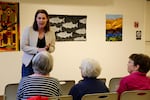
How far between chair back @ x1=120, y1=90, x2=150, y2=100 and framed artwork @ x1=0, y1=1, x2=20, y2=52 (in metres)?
3.31

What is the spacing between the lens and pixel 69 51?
20.4ft

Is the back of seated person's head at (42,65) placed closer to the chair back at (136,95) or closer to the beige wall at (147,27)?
the chair back at (136,95)

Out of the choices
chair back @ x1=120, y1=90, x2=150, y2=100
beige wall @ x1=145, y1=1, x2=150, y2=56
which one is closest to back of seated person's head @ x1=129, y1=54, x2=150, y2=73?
chair back @ x1=120, y1=90, x2=150, y2=100

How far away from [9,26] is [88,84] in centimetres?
320

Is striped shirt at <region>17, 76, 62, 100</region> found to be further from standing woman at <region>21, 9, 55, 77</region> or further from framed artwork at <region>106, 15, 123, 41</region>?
framed artwork at <region>106, 15, 123, 41</region>

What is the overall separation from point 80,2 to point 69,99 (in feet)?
13.2

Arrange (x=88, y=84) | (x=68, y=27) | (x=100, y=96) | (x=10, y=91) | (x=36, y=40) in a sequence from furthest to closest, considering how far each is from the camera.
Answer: (x=68, y=27) < (x=36, y=40) < (x=10, y=91) < (x=88, y=84) < (x=100, y=96)

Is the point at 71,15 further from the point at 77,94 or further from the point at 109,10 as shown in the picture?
the point at 77,94

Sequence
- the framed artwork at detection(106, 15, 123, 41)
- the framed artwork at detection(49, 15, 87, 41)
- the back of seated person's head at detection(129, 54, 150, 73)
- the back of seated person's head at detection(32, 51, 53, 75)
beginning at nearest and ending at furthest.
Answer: the back of seated person's head at detection(32, 51, 53, 75) < the back of seated person's head at detection(129, 54, 150, 73) < the framed artwork at detection(49, 15, 87, 41) < the framed artwork at detection(106, 15, 123, 41)

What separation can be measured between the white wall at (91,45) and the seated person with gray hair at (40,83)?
9.91 feet

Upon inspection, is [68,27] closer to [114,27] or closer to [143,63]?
[114,27]

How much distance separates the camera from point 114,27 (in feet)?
21.7

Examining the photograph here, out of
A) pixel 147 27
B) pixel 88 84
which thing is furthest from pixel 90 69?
pixel 147 27

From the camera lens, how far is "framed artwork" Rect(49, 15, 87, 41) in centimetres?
602
